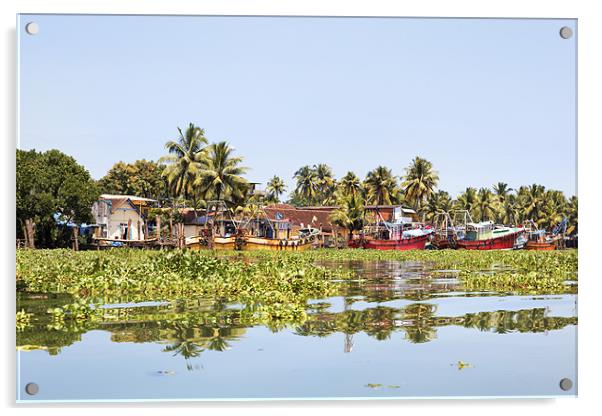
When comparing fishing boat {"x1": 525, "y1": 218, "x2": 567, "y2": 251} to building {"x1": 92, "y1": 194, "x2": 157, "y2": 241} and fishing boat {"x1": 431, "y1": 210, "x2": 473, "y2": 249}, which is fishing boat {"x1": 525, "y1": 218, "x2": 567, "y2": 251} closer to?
fishing boat {"x1": 431, "y1": 210, "x2": 473, "y2": 249}

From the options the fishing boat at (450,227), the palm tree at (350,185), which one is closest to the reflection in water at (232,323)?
the palm tree at (350,185)

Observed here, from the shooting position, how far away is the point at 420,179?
8.89 metres

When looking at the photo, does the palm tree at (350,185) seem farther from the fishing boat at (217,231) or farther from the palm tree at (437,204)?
the fishing boat at (217,231)

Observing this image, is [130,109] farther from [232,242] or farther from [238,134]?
[232,242]

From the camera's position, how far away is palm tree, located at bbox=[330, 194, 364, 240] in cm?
1042

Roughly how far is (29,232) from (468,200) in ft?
16.7

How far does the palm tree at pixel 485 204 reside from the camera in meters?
8.98

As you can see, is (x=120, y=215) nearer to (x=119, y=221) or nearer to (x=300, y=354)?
(x=119, y=221)

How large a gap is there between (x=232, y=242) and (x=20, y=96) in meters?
3.98

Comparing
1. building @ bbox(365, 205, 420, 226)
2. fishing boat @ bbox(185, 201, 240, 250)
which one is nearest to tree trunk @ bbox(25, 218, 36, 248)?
fishing boat @ bbox(185, 201, 240, 250)

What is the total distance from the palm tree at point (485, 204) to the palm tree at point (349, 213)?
1.54m

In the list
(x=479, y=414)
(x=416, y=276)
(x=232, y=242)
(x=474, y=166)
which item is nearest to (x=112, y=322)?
(x=232, y=242)

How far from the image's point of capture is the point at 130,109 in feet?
25.3

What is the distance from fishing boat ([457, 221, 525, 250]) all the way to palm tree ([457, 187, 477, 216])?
23.1 inches
